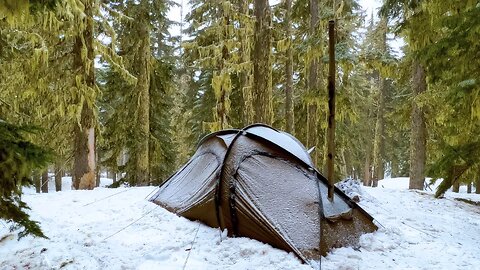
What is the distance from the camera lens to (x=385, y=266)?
4766 mm

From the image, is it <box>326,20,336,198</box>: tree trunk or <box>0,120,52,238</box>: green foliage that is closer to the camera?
<box>0,120,52,238</box>: green foliage

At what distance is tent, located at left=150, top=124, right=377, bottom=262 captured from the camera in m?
5.15

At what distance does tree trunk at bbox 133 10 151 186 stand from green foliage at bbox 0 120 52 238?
986cm

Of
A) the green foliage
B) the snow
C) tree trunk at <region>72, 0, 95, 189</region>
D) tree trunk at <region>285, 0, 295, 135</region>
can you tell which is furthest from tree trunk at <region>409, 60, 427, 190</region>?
the green foliage

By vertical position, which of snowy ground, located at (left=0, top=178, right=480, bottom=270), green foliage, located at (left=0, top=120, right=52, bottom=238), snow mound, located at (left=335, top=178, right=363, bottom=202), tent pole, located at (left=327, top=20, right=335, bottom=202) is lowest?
snowy ground, located at (left=0, top=178, right=480, bottom=270)

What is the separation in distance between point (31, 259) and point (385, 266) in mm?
4589

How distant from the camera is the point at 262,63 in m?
9.84

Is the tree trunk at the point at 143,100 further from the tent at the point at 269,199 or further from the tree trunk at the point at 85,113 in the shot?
the tent at the point at 269,199

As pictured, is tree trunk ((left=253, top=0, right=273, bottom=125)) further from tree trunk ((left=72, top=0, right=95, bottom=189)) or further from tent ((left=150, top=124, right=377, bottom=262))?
tree trunk ((left=72, top=0, right=95, bottom=189))

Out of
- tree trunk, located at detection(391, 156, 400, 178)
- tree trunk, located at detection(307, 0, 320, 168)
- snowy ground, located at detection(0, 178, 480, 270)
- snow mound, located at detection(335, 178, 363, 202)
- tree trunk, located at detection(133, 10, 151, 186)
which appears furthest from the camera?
tree trunk, located at detection(391, 156, 400, 178)

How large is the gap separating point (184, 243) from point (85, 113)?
6.31 m

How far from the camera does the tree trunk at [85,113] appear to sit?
9.62m

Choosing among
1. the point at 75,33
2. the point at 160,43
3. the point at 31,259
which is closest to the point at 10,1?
the point at 31,259

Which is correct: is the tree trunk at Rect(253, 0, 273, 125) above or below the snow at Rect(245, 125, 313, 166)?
above
